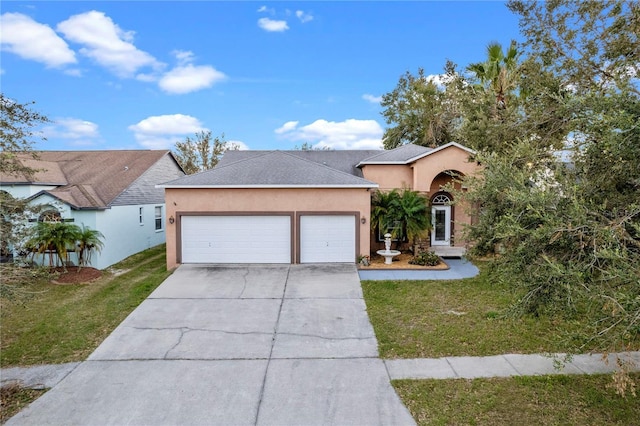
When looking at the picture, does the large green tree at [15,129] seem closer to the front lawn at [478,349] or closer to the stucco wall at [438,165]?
the front lawn at [478,349]

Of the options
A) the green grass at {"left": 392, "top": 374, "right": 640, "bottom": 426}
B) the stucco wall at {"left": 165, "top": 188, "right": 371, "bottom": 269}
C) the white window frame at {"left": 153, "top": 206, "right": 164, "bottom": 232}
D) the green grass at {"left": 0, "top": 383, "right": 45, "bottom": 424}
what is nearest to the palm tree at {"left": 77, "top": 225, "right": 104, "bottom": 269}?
the stucco wall at {"left": 165, "top": 188, "right": 371, "bottom": 269}

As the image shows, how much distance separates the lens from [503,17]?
39.0ft

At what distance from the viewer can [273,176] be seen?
14367mm

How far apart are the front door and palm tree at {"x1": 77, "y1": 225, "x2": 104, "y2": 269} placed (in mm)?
14174

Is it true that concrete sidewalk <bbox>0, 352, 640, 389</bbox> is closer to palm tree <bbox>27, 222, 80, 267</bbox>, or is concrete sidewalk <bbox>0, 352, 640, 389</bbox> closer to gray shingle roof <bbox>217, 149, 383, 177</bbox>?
palm tree <bbox>27, 222, 80, 267</bbox>

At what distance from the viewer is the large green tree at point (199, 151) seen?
109 ft

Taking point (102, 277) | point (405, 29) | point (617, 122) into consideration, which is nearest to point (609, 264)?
point (617, 122)

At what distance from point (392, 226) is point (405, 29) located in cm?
763

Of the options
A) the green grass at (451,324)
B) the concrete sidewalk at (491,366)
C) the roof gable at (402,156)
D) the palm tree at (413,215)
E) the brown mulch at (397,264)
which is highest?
the roof gable at (402,156)

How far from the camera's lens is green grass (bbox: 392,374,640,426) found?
496 cm

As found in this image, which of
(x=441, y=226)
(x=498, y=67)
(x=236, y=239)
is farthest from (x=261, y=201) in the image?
(x=498, y=67)

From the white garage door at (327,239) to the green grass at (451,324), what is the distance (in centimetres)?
291

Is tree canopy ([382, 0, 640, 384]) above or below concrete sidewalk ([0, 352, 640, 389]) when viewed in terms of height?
above

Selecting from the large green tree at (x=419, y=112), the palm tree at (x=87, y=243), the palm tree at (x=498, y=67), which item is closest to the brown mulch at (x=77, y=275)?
the palm tree at (x=87, y=243)
